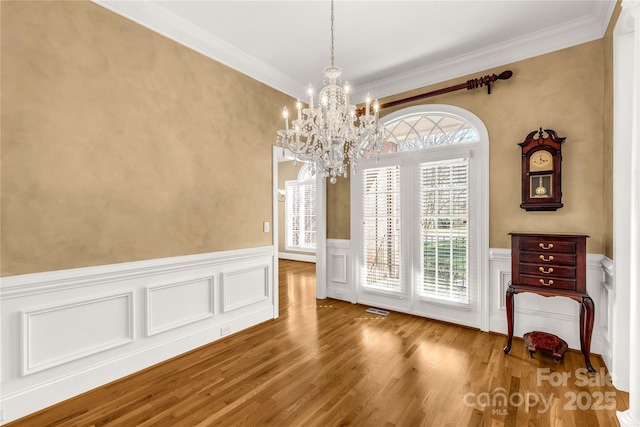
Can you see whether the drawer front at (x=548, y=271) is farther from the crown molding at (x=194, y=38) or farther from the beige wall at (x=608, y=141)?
the crown molding at (x=194, y=38)

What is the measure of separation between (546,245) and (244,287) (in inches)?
128

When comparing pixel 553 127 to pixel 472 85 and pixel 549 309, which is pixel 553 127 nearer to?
pixel 472 85

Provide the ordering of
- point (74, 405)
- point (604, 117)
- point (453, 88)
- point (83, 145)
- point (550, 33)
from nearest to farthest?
point (74, 405) < point (83, 145) < point (604, 117) < point (550, 33) < point (453, 88)

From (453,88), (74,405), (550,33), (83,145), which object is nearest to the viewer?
(74,405)

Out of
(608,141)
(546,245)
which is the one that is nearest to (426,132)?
(608,141)

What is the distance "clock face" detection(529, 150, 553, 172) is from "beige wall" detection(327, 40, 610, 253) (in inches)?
5.4

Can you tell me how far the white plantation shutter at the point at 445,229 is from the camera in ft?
12.1

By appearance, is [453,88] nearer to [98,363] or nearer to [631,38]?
[631,38]

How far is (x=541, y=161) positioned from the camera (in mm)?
3178

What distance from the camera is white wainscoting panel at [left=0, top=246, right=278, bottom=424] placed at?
2.08 metres

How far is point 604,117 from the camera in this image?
115 inches

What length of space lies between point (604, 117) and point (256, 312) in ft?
14.0

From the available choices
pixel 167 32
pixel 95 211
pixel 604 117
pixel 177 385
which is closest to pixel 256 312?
pixel 177 385

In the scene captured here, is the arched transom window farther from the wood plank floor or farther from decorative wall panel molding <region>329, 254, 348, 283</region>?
the wood plank floor
